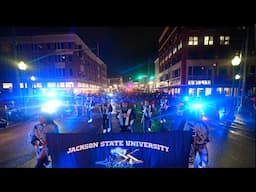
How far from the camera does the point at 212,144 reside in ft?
23.2

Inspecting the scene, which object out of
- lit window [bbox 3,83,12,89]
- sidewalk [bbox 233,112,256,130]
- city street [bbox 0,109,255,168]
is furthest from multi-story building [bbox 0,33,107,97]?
sidewalk [bbox 233,112,256,130]

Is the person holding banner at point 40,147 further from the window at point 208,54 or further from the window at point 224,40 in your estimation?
the window at point 208,54

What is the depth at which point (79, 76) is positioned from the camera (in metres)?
29.5

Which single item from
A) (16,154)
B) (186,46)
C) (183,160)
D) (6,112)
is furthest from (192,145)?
(186,46)

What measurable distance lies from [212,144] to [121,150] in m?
4.46

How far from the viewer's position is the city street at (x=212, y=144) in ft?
17.8

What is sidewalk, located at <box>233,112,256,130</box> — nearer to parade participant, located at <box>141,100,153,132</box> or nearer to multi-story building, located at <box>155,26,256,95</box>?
multi-story building, located at <box>155,26,256,95</box>

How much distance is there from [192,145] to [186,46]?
724 inches

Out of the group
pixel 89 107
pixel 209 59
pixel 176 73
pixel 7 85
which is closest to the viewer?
pixel 89 107

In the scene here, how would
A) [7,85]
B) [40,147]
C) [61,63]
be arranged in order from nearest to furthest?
[40,147]
[7,85]
[61,63]

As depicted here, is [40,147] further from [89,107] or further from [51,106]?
[89,107]

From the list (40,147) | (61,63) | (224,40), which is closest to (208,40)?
(224,40)

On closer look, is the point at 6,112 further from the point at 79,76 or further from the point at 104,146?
the point at 79,76

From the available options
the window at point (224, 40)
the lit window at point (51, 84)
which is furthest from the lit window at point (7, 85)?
the window at point (224, 40)
